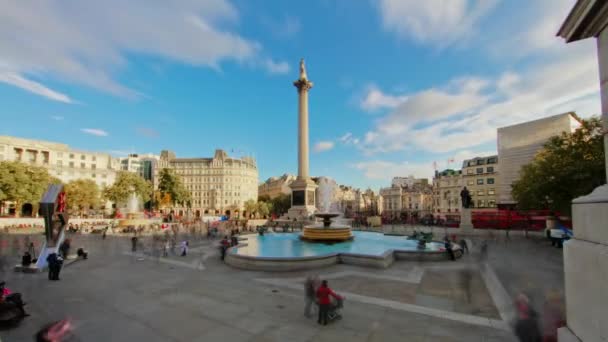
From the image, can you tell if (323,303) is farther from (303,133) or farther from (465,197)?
(303,133)

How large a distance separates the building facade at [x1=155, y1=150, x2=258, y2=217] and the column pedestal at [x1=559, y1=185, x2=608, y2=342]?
112324 mm

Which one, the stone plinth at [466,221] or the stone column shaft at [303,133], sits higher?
the stone column shaft at [303,133]

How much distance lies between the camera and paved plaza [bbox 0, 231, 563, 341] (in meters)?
7.53

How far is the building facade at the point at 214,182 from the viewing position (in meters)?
112

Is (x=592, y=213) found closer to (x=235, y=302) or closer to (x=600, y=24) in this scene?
(x=600, y=24)

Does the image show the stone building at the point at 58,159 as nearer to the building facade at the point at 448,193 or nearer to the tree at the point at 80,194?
the tree at the point at 80,194

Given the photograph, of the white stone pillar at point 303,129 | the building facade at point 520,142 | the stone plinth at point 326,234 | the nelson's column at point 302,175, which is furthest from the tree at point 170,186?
the building facade at point 520,142

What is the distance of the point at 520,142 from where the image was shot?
2303 inches

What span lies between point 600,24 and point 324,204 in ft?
180

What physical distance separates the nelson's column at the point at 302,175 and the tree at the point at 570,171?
2948cm

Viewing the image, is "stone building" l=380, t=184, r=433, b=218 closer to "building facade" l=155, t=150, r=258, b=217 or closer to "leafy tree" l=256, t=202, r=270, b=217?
"leafy tree" l=256, t=202, r=270, b=217

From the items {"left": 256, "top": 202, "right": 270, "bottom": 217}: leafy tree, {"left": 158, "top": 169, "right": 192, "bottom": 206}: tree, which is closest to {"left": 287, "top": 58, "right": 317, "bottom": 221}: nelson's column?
{"left": 158, "top": 169, "right": 192, "bottom": 206}: tree

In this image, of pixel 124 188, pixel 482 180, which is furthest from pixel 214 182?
pixel 482 180

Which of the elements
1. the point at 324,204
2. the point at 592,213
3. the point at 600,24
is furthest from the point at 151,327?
the point at 324,204
